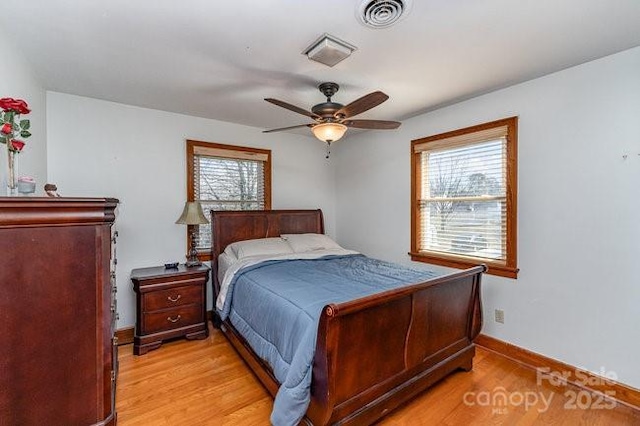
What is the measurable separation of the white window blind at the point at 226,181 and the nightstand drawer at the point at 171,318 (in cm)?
81

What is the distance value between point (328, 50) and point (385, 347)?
1.92m

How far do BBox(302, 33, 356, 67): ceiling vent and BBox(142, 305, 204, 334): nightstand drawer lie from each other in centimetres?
257

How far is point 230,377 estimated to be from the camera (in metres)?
2.39

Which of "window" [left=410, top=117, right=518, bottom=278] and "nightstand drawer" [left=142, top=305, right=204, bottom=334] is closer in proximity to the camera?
"window" [left=410, top=117, right=518, bottom=278]

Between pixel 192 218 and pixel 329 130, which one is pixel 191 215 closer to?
pixel 192 218

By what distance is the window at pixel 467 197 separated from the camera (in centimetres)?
271

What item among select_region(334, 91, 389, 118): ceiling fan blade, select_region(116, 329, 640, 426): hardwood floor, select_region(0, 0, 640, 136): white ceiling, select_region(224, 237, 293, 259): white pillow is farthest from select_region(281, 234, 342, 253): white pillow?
select_region(334, 91, 389, 118): ceiling fan blade

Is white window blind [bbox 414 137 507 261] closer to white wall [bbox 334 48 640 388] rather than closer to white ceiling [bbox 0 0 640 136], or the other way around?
white wall [bbox 334 48 640 388]

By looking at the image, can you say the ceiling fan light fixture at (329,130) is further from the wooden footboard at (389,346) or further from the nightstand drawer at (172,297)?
the nightstand drawer at (172,297)

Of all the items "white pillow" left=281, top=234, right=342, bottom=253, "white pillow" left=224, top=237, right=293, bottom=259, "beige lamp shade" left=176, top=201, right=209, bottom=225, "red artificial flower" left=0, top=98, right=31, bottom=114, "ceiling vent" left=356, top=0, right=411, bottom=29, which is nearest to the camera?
"red artificial flower" left=0, top=98, right=31, bottom=114

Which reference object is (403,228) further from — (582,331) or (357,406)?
(357,406)

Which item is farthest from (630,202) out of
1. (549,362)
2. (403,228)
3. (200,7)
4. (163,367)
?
(163,367)

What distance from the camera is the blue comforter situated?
1613 millimetres

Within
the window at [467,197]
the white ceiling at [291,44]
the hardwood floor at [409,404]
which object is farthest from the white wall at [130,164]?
Answer: the window at [467,197]
